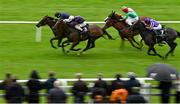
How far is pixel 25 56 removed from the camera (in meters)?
19.1

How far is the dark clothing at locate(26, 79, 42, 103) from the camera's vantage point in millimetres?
12008

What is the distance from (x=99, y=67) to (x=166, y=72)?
5.38 meters

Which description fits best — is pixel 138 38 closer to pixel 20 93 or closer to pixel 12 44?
pixel 12 44

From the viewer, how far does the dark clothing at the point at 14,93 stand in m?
11.7

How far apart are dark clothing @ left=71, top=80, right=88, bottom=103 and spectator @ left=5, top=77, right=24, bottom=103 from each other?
1000 mm

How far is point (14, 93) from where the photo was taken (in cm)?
1166

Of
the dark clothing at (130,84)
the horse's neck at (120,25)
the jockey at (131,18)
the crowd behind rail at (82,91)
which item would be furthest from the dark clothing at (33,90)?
the horse's neck at (120,25)

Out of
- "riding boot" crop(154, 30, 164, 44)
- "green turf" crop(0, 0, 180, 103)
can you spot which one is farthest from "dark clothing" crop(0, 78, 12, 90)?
"riding boot" crop(154, 30, 164, 44)

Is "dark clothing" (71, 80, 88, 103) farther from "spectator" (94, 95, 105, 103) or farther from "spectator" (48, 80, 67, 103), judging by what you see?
"spectator" (48, 80, 67, 103)

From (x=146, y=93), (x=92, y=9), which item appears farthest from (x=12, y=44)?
(x=146, y=93)

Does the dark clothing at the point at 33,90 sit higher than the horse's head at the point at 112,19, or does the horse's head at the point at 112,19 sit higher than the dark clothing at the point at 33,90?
the horse's head at the point at 112,19

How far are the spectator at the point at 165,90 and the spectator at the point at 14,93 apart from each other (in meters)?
2.68

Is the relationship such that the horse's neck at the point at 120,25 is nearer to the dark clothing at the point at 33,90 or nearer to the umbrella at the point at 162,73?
the umbrella at the point at 162,73

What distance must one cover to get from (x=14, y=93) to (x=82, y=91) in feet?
4.13
